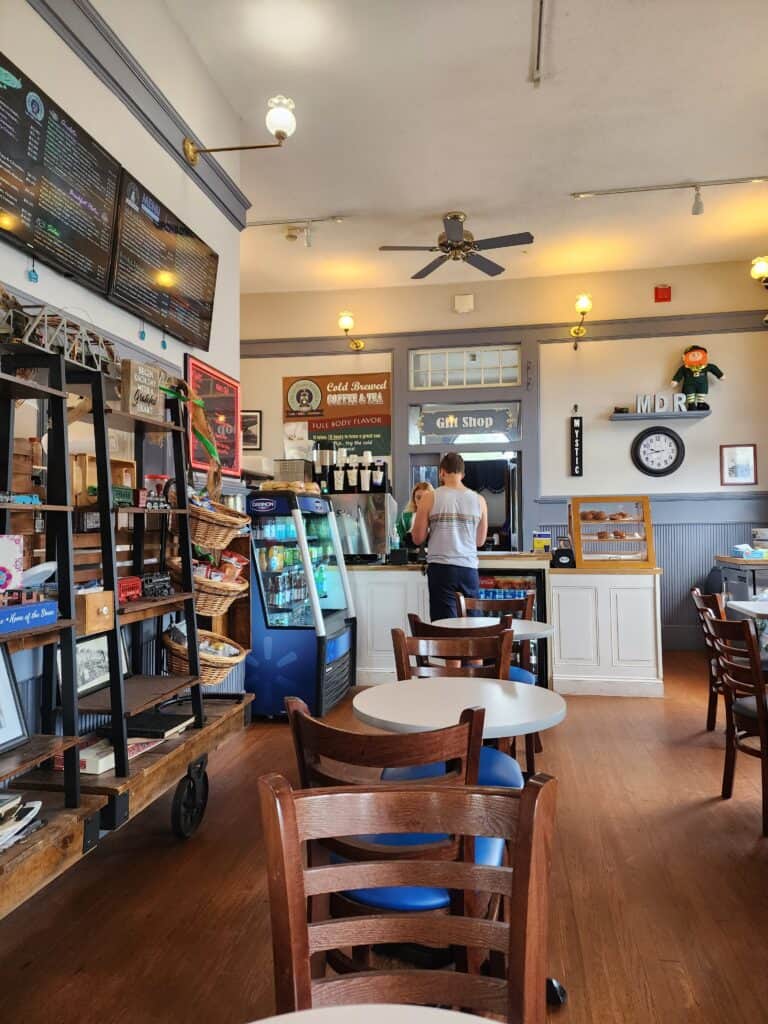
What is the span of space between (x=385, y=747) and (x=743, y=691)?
2.36 m

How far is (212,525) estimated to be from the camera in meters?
3.07

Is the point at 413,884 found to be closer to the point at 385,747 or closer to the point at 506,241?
the point at 385,747

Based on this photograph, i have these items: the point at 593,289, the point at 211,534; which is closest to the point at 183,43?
the point at 211,534

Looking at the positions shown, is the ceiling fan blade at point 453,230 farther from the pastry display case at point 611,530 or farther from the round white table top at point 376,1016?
the round white table top at point 376,1016

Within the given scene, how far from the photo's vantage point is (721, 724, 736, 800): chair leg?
317 centimetres

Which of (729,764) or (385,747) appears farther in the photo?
(729,764)

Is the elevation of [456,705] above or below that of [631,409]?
below

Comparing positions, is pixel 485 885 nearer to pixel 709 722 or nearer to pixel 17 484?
pixel 17 484

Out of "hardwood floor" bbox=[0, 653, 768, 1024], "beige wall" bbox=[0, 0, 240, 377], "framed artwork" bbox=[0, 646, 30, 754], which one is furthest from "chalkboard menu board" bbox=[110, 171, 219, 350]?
"hardwood floor" bbox=[0, 653, 768, 1024]

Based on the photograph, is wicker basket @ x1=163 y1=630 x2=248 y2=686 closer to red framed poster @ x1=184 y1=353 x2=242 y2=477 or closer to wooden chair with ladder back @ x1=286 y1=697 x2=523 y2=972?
red framed poster @ x1=184 y1=353 x2=242 y2=477

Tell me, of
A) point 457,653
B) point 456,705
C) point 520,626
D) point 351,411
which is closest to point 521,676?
point 520,626

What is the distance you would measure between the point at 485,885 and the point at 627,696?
178 inches

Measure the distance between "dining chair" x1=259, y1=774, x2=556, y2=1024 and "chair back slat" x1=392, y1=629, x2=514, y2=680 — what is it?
142cm

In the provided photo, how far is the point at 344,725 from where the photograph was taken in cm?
448
